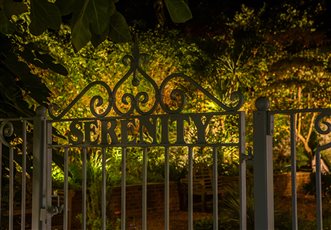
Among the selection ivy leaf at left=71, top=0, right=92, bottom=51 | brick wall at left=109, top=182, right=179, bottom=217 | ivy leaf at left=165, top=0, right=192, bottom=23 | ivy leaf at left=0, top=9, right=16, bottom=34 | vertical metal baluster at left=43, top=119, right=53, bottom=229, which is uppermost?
ivy leaf at left=0, top=9, right=16, bottom=34

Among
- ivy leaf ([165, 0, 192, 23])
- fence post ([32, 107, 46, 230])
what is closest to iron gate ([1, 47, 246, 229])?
fence post ([32, 107, 46, 230])

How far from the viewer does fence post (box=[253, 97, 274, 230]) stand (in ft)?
11.8

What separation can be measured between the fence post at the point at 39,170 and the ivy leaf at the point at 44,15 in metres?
1.79

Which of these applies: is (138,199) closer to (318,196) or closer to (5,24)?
(318,196)

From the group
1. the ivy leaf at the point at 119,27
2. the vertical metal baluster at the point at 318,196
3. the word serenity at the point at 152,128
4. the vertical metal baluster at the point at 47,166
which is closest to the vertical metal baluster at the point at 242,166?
the word serenity at the point at 152,128

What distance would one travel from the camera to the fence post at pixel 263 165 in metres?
3.59

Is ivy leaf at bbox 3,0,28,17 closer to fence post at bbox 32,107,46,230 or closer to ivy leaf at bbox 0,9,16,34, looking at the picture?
ivy leaf at bbox 0,9,16,34

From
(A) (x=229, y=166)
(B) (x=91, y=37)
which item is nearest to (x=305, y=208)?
(A) (x=229, y=166)

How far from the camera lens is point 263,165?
3596 millimetres

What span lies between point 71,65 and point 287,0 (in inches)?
281

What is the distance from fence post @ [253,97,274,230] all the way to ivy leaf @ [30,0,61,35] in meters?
1.23

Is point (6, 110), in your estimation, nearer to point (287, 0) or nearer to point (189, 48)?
point (189, 48)

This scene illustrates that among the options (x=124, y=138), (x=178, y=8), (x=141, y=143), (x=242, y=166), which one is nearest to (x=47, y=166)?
(x=124, y=138)

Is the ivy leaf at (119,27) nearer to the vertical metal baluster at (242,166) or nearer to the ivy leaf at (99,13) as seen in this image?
the ivy leaf at (99,13)
